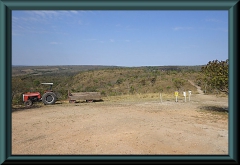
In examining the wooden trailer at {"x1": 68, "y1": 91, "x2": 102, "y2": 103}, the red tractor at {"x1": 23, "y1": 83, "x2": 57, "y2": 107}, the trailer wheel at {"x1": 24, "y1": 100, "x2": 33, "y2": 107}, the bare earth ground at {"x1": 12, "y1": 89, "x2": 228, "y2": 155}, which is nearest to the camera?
the bare earth ground at {"x1": 12, "y1": 89, "x2": 228, "y2": 155}

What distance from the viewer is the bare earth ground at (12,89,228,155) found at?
19.5ft

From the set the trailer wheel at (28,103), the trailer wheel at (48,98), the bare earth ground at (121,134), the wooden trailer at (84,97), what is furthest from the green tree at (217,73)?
the trailer wheel at (28,103)

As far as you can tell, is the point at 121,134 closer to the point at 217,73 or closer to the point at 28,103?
the point at 217,73

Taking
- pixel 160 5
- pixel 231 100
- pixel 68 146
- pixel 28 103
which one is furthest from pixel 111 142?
pixel 28 103

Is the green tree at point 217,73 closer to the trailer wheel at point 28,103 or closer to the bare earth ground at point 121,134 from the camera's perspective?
the bare earth ground at point 121,134

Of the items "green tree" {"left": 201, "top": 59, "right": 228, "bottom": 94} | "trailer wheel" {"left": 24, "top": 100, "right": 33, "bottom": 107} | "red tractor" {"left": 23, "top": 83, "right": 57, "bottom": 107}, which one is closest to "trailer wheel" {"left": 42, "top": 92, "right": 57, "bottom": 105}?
"red tractor" {"left": 23, "top": 83, "right": 57, "bottom": 107}

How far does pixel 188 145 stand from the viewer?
6.11 metres

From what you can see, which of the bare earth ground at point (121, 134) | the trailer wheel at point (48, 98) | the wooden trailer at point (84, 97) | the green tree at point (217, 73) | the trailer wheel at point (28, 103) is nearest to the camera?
the bare earth ground at point (121, 134)

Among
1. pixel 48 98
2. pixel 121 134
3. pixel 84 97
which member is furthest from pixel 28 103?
pixel 121 134

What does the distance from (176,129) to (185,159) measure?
4.38 m

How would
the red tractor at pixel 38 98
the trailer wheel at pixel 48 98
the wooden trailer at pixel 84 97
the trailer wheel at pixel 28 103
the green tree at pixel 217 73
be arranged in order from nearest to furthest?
the green tree at pixel 217 73, the trailer wheel at pixel 28 103, the red tractor at pixel 38 98, the trailer wheel at pixel 48 98, the wooden trailer at pixel 84 97

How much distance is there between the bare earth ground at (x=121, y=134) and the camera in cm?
593

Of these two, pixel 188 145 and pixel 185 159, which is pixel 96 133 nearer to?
pixel 188 145

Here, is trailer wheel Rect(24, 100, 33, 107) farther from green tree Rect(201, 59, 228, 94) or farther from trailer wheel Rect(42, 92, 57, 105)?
green tree Rect(201, 59, 228, 94)
